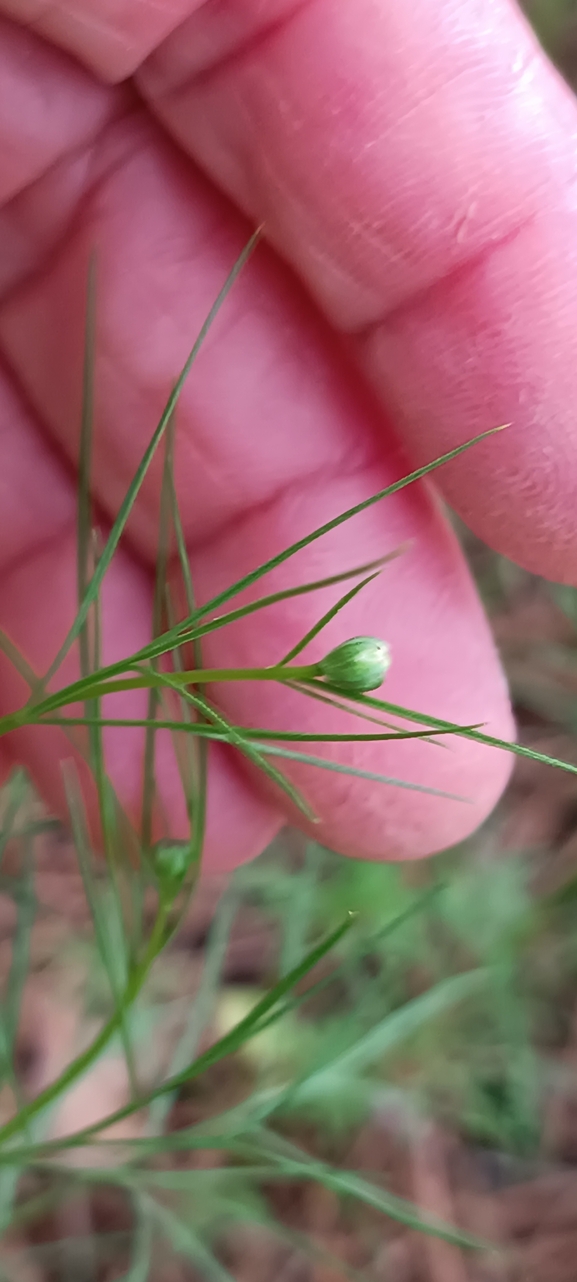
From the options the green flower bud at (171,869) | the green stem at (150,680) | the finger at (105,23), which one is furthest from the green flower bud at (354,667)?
the finger at (105,23)

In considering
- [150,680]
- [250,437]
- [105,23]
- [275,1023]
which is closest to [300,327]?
[250,437]

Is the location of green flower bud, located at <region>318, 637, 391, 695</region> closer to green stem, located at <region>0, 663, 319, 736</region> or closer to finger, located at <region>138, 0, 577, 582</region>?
green stem, located at <region>0, 663, 319, 736</region>

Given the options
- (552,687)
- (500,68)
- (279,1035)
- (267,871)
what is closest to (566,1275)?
(279,1035)

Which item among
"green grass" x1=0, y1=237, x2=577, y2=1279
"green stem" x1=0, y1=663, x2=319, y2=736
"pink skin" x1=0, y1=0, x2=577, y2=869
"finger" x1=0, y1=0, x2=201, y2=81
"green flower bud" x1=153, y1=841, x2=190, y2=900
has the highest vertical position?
"finger" x1=0, y1=0, x2=201, y2=81

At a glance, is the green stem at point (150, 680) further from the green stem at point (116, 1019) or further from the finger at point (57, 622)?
the finger at point (57, 622)

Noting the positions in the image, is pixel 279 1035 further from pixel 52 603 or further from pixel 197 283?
pixel 197 283

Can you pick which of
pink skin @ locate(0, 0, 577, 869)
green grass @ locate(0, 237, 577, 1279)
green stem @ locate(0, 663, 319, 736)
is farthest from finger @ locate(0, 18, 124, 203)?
green stem @ locate(0, 663, 319, 736)
